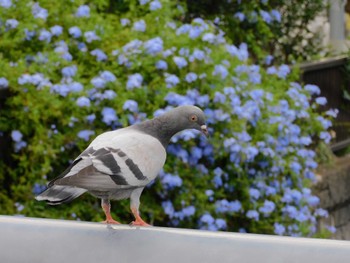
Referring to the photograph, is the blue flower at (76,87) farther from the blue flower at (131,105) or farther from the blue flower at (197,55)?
the blue flower at (197,55)

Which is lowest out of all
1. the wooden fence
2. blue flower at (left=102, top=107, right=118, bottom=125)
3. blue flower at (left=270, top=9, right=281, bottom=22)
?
the wooden fence

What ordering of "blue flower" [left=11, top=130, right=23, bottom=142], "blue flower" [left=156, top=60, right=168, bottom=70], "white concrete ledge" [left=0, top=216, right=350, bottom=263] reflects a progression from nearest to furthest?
"white concrete ledge" [left=0, top=216, right=350, bottom=263] < "blue flower" [left=11, top=130, right=23, bottom=142] < "blue flower" [left=156, top=60, right=168, bottom=70]

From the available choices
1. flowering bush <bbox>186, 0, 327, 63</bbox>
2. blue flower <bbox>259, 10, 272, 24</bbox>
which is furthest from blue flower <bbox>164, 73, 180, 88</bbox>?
blue flower <bbox>259, 10, 272, 24</bbox>

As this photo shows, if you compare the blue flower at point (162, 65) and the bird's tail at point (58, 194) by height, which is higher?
the bird's tail at point (58, 194)

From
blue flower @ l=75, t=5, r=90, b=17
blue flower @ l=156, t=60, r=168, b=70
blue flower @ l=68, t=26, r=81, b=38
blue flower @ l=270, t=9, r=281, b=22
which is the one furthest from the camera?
blue flower @ l=270, t=9, r=281, b=22

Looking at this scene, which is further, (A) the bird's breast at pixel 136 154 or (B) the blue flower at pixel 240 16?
(B) the blue flower at pixel 240 16

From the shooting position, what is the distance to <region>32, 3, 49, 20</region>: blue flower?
594cm

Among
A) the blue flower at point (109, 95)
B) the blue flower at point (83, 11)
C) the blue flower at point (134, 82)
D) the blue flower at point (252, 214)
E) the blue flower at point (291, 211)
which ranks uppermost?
the blue flower at point (83, 11)

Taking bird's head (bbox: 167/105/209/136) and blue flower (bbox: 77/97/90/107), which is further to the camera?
blue flower (bbox: 77/97/90/107)

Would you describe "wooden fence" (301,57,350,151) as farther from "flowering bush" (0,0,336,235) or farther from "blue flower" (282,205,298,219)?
"blue flower" (282,205,298,219)

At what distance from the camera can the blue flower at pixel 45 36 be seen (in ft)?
19.0

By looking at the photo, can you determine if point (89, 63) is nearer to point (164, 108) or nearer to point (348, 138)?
point (164, 108)

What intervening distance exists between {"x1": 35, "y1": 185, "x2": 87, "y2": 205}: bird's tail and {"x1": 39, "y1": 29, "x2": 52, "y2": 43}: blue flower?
11.0 ft

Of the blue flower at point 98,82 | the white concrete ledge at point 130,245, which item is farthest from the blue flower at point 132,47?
the white concrete ledge at point 130,245
